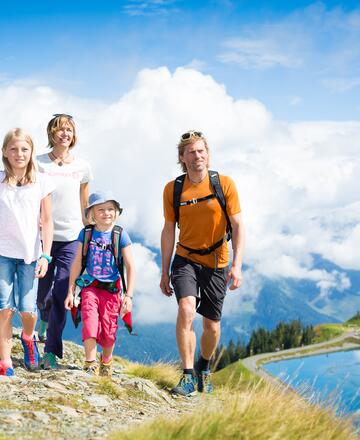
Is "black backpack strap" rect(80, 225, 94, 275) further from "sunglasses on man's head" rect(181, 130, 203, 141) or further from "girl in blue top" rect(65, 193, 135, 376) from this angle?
"sunglasses on man's head" rect(181, 130, 203, 141)

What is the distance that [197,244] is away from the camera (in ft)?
26.3

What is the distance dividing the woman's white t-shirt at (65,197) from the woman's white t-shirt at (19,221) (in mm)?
861

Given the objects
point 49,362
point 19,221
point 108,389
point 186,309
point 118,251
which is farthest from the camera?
point 49,362

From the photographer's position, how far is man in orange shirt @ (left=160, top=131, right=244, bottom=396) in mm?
7914

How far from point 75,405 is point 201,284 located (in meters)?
2.88

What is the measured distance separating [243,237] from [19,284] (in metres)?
3.30

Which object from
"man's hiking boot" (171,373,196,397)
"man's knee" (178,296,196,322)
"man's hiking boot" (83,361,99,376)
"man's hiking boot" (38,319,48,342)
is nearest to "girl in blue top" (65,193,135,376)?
"man's hiking boot" (83,361,99,376)

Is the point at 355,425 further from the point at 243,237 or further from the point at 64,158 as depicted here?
the point at 64,158

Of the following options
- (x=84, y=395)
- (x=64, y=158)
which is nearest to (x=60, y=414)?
(x=84, y=395)

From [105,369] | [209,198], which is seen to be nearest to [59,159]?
[209,198]

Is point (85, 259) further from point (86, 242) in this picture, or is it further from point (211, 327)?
point (211, 327)

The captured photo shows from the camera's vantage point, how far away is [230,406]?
5.38 m

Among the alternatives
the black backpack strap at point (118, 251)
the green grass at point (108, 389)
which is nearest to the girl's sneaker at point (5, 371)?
the green grass at point (108, 389)

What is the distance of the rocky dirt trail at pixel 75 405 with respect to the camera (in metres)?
5.02
